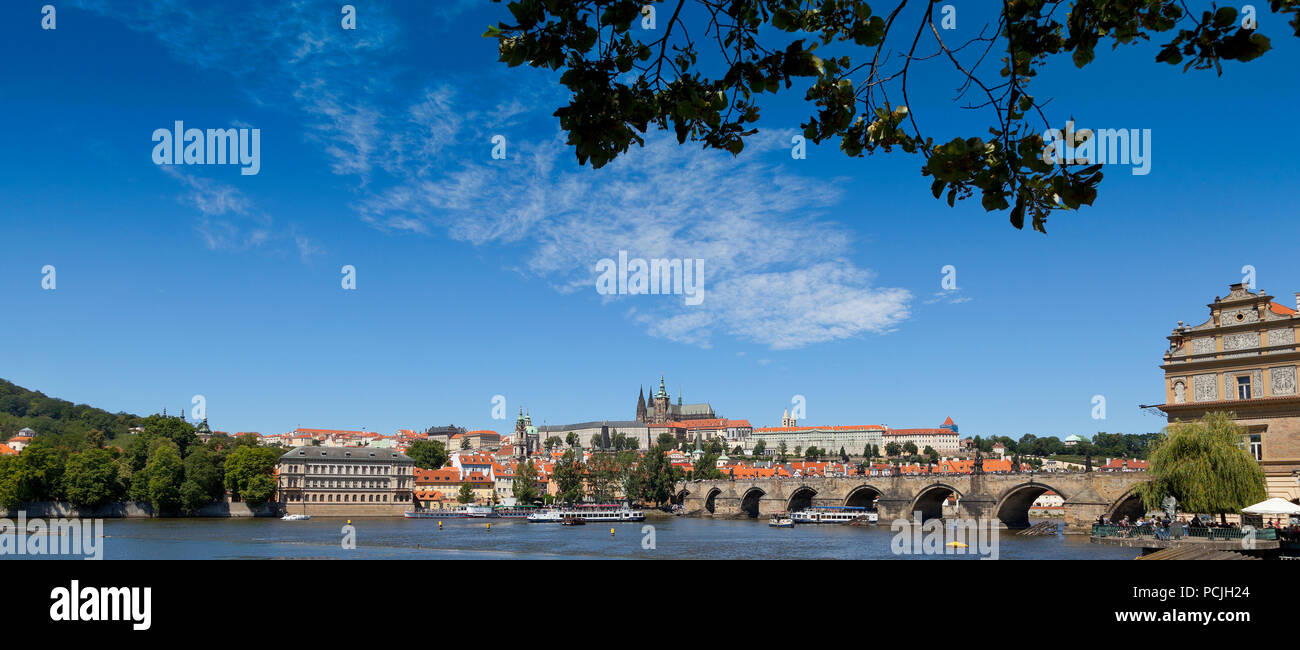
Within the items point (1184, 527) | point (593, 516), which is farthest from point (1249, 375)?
point (593, 516)

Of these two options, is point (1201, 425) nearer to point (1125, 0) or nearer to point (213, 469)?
point (1125, 0)

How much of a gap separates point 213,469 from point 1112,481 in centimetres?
7365

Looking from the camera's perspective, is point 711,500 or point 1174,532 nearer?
point 1174,532

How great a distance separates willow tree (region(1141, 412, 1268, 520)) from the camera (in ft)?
102

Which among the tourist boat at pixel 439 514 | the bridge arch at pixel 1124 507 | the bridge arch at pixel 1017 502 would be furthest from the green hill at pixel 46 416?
the bridge arch at pixel 1124 507

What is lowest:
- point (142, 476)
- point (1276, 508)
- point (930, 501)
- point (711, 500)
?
point (711, 500)

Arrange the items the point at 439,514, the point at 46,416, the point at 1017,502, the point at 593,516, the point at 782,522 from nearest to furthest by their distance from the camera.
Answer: the point at 1017,502 < the point at 782,522 < the point at 593,516 < the point at 439,514 < the point at 46,416

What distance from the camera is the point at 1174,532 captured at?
31.5m

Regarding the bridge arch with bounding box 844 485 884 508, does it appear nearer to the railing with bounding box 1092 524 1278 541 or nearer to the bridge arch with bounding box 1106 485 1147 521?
the bridge arch with bounding box 1106 485 1147 521

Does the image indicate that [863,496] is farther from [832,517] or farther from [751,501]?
[751,501]

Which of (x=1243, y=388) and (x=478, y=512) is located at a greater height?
(x=1243, y=388)

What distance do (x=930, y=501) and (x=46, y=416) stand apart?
579ft

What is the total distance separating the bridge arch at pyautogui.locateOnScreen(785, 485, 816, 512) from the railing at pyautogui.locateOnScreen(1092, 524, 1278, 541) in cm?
4318
